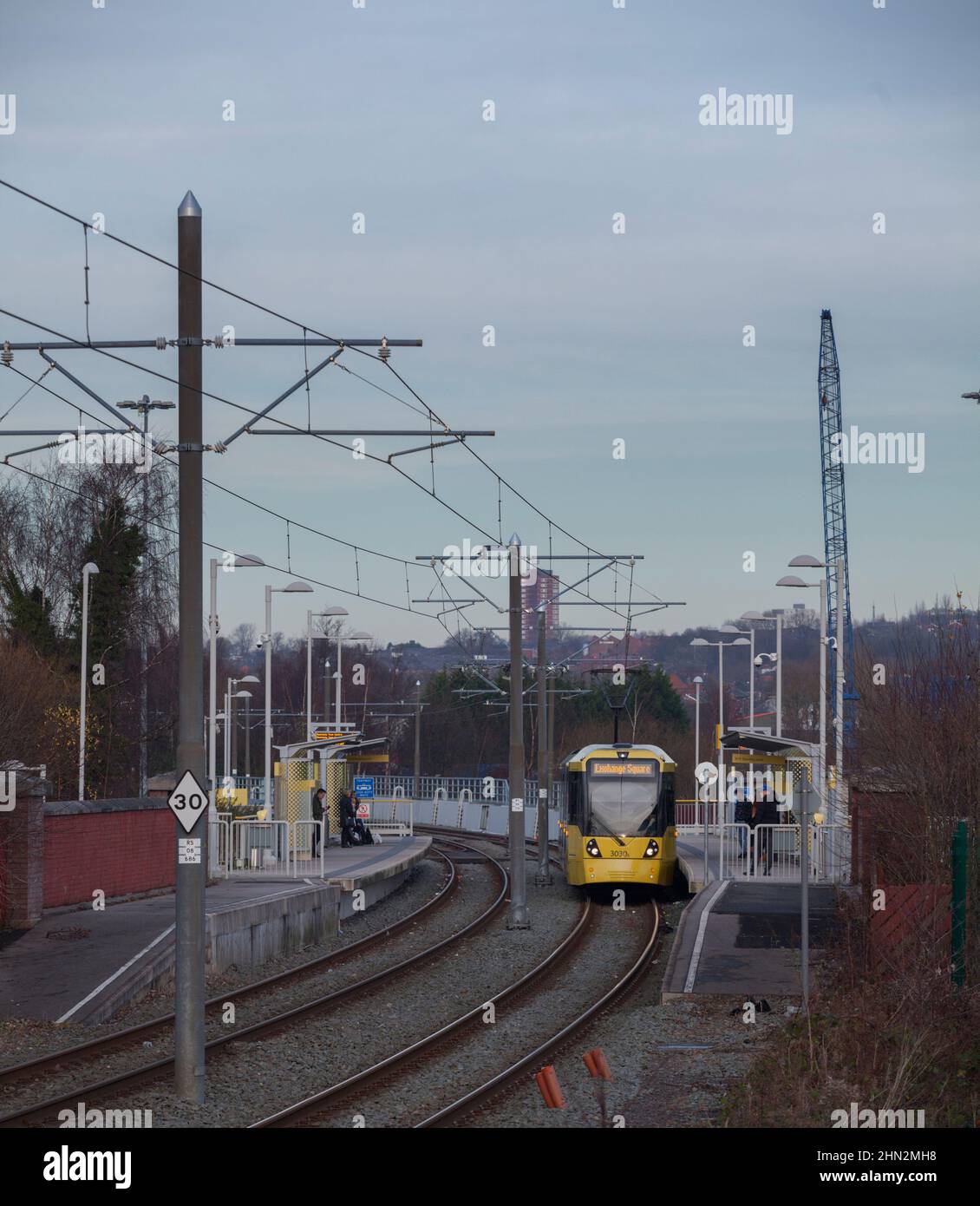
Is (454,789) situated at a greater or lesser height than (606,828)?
lesser

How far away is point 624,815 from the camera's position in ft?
98.0

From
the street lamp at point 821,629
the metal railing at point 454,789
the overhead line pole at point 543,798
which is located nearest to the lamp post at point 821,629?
the street lamp at point 821,629

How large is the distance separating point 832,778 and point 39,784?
1382 centimetres

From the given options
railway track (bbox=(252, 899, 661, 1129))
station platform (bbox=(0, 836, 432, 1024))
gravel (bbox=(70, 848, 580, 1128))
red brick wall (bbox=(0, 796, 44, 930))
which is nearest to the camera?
railway track (bbox=(252, 899, 661, 1129))

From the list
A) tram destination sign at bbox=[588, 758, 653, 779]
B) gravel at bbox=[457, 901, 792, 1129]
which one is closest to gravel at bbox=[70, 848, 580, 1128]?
gravel at bbox=[457, 901, 792, 1129]

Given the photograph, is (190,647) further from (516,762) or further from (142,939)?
(516,762)

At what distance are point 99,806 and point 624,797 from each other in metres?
10.6

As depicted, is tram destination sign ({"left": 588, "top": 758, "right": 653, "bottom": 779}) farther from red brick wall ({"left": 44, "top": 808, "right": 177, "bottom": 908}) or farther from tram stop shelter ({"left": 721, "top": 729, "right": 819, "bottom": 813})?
red brick wall ({"left": 44, "top": 808, "right": 177, "bottom": 908})

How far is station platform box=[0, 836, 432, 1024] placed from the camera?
16.6m

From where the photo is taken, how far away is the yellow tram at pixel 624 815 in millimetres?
29891

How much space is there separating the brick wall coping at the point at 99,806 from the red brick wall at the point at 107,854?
0.06 metres

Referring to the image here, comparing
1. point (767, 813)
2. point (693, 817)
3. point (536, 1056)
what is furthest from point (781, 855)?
point (693, 817)

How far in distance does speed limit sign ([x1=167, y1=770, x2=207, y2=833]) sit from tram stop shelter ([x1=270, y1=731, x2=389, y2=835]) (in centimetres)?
1991

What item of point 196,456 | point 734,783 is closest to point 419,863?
point 734,783
